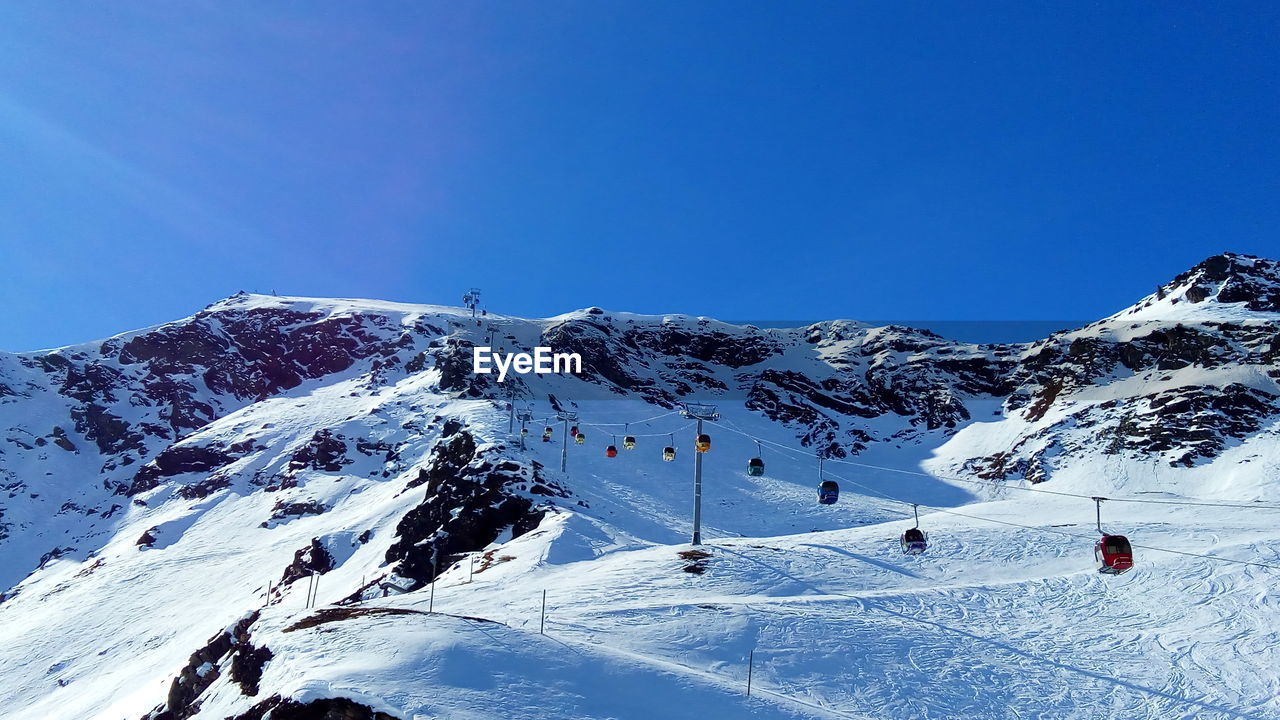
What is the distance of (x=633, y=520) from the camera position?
49.8m

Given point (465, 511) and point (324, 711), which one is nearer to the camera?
point (324, 711)

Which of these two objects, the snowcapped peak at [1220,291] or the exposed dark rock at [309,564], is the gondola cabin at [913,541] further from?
the snowcapped peak at [1220,291]

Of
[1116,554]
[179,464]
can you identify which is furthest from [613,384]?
[1116,554]

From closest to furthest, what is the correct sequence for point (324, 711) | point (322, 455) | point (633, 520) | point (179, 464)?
point (324, 711), point (633, 520), point (322, 455), point (179, 464)

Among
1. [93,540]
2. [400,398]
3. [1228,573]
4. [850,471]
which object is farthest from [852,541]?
[93,540]

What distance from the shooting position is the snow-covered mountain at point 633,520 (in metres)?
19.4

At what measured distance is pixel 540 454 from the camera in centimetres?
6191

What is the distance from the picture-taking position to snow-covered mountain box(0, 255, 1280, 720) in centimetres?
1939

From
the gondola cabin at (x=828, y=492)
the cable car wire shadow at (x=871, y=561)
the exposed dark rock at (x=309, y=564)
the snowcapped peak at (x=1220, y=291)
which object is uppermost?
the snowcapped peak at (x=1220, y=291)

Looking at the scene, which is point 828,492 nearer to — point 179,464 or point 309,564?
point 309,564

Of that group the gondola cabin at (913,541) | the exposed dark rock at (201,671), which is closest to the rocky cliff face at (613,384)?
the exposed dark rock at (201,671)

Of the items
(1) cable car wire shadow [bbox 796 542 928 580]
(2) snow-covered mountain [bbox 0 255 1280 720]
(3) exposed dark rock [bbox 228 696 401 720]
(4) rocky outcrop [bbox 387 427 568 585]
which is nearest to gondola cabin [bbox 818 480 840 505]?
(2) snow-covered mountain [bbox 0 255 1280 720]

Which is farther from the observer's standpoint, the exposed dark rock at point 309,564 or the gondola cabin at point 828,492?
the exposed dark rock at point 309,564

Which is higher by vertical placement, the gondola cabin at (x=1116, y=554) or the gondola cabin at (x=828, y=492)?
the gondola cabin at (x=828, y=492)
